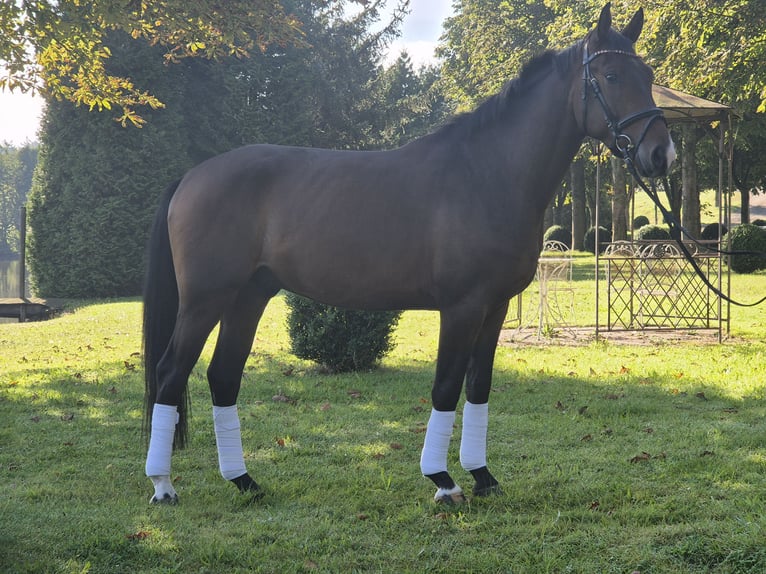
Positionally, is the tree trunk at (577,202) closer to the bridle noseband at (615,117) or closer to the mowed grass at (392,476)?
the mowed grass at (392,476)

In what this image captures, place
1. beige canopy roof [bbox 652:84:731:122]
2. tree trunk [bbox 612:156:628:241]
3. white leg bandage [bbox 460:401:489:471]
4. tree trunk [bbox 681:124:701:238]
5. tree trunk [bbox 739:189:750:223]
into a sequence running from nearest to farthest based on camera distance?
white leg bandage [bbox 460:401:489:471] < beige canopy roof [bbox 652:84:731:122] < tree trunk [bbox 612:156:628:241] < tree trunk [bbox 681:124:701:238] < tree trunk [bbox 739:189:750:223]

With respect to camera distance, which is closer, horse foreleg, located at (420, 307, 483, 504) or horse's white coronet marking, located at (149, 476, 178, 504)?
horse foreleg, located at (420, 307, 483, 504)

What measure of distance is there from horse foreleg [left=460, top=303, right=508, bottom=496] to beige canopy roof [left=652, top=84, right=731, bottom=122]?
6.55 metres

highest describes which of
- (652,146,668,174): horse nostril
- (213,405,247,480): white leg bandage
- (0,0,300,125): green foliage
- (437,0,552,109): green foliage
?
(437,0,552,109): green foliage

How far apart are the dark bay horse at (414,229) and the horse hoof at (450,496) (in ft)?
0.04

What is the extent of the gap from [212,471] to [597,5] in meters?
17.3

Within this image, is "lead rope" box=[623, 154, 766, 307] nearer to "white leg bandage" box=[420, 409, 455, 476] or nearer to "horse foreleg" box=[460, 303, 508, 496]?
"horse foreleg" box=[460, 303, 508, 496]

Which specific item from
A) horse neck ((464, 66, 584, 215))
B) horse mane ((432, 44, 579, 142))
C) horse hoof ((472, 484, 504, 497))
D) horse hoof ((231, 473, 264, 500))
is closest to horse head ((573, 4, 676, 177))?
horse neck ((464, 66, 584, 215))

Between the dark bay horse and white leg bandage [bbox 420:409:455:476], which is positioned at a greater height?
the dark bay horse

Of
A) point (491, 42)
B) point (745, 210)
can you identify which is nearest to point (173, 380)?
point (491, 42)

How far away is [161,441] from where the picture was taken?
13.8 ft

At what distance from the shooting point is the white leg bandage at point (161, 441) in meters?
4.18

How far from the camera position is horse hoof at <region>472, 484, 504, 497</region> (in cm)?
427

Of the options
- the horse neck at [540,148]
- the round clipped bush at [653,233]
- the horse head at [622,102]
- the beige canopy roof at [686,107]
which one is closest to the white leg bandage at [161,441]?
the horse neck at [540,148]
